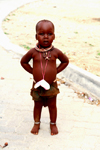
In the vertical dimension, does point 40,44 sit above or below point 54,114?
above

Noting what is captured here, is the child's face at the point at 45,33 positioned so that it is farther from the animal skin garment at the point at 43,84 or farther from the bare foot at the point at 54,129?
the bare foot at the point at 54,129

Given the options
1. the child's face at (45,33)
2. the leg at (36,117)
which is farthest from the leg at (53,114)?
the child's face at (45,33)

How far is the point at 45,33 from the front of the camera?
10.9 feet

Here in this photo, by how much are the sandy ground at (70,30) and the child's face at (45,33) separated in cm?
248

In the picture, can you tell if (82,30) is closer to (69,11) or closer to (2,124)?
(69,11)

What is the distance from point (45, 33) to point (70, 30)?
6.08 metres

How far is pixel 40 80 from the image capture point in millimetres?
3471

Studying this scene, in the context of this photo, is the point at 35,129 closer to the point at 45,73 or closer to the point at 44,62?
the point at 45,73

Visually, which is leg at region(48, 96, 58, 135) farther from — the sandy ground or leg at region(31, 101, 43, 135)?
the sandy ground

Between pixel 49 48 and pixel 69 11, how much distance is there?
33.1 ft

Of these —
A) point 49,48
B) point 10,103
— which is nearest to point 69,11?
point 10,103

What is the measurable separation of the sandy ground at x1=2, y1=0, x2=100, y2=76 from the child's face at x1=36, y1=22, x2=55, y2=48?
8.14 ft

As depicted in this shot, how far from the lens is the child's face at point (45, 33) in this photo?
10.8ft

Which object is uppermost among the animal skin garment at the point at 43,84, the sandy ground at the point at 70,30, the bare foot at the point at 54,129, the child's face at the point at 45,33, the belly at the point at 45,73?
the child's face at the point at 45,33
